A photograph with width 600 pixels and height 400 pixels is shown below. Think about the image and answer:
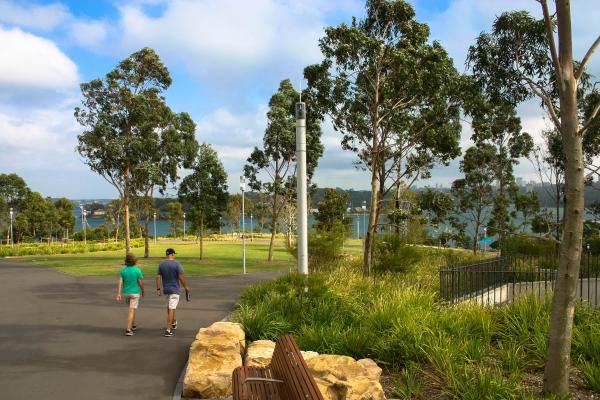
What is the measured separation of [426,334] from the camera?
6.40 m

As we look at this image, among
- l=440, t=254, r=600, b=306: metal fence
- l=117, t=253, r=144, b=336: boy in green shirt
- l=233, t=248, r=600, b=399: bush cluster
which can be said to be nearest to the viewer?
l=233, t=248, r=600, b=399: bush cluster

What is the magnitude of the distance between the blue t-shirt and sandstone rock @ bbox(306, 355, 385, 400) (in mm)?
4409

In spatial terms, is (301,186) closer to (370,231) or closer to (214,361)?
(214,361)

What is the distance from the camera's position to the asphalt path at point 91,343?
20.6 ft

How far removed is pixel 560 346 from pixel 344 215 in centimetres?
3815

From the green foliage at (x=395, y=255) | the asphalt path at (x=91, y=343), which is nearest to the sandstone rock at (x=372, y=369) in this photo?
the asphalt path at (x=91, y=343)

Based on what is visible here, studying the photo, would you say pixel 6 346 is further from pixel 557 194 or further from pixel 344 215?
pixel 344 215

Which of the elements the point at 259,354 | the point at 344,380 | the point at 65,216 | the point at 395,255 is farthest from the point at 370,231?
the point at 65,216

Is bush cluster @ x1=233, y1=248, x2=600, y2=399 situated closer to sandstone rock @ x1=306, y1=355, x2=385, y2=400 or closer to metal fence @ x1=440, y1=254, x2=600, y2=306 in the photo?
sandstone rock @ x1=306, y1=355, x2=385, y2=400

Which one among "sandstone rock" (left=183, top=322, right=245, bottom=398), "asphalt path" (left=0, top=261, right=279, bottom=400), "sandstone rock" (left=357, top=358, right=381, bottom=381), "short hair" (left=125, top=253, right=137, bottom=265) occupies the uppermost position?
"short hair" (left=125, top=253, right=137, bottom=265)

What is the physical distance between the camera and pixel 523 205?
95.8ft

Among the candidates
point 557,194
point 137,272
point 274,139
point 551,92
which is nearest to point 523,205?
point 557,194

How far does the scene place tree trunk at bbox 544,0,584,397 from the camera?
4750mm

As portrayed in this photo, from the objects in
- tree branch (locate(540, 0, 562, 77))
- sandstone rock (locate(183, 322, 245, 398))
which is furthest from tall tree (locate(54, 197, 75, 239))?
tree branch (locate(540, 0, 562, 77))
